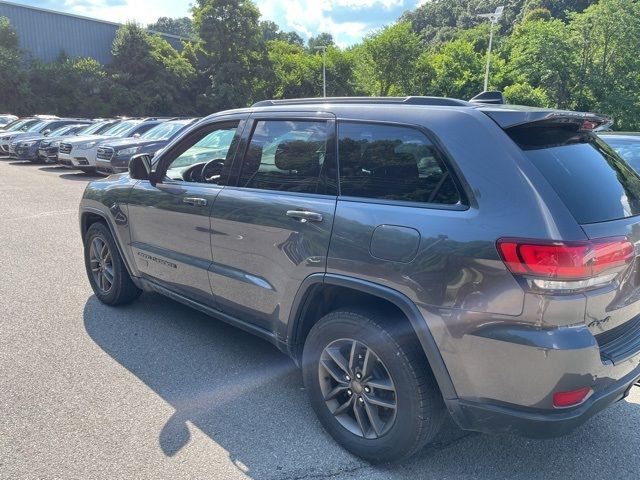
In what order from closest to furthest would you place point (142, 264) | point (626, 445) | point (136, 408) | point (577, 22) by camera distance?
point (626, 445), point (136, 408), point (142, 264), point (577, 22)

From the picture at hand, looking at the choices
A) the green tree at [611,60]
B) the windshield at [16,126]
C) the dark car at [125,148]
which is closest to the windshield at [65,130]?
the windshield at [16,126]

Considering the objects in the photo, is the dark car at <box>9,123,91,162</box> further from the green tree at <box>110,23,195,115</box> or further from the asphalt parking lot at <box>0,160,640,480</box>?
the green tree at <box>110,23,195,115</box>

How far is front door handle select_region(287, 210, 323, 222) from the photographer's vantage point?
2.79 meters

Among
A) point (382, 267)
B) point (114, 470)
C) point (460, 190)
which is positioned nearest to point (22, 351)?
point (114, 470)

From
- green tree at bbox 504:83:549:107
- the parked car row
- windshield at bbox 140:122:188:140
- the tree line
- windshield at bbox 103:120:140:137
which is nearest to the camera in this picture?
the parked car row

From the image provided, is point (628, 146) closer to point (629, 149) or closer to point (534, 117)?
point (629, 149)

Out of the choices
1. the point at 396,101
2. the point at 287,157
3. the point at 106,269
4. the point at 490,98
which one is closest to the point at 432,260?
the point at 396,101

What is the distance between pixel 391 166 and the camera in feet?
8.68

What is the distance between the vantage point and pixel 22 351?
12.9 ft

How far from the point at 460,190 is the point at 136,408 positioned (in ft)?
7.67

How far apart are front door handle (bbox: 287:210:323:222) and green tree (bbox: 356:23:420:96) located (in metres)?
42.8

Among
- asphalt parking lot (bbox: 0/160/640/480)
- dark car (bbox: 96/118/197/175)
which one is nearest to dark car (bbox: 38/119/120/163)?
dark car (bbox: 96/118/197/175)

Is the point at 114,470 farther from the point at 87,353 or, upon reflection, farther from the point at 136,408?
the point at 87,353

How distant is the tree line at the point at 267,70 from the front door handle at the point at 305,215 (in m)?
39.3
